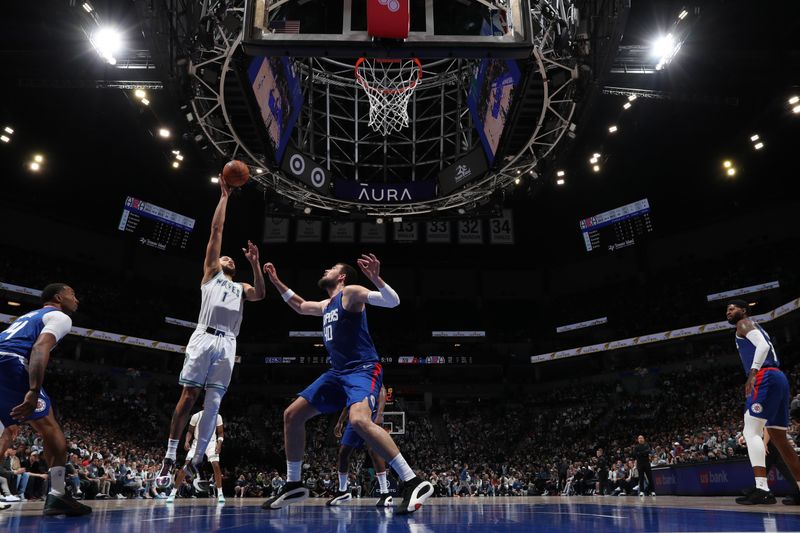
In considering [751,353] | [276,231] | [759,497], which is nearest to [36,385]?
[759,497]

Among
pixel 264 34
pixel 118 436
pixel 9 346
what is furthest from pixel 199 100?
pixel 118 436

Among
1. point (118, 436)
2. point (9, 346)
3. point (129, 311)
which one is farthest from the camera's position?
point (129, 311)

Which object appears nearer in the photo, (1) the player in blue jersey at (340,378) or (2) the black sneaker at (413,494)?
(2) the black sneaker at (413,494)

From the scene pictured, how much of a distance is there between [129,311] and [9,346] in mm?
29308

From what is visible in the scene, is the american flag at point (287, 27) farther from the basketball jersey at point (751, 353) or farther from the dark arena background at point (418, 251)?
the basketball jersey at point (751, 353)

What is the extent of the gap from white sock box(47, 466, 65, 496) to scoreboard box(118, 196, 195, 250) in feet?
84.9

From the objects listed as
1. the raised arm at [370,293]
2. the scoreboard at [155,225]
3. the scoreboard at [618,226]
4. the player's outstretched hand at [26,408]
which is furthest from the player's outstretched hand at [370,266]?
the scoreboard at [618,226]

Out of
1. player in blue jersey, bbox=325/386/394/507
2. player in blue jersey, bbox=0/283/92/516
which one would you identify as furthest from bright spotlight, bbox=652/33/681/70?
player in blue jersey, bbox=0/283/92/516

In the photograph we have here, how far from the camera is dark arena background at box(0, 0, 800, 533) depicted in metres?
→ 6.20

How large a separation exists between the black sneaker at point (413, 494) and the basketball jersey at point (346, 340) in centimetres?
107

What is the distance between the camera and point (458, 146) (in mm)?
18719

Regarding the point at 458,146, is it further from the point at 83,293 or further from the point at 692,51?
the point at 83,293

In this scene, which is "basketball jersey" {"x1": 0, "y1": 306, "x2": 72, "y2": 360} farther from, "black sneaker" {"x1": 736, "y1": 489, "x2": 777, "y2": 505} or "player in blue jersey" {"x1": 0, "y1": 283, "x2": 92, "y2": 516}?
"black sneaker" {"x1": 736, "y1": 489, "x2": 777, "y2": 505}

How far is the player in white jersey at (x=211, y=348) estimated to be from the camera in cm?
562
